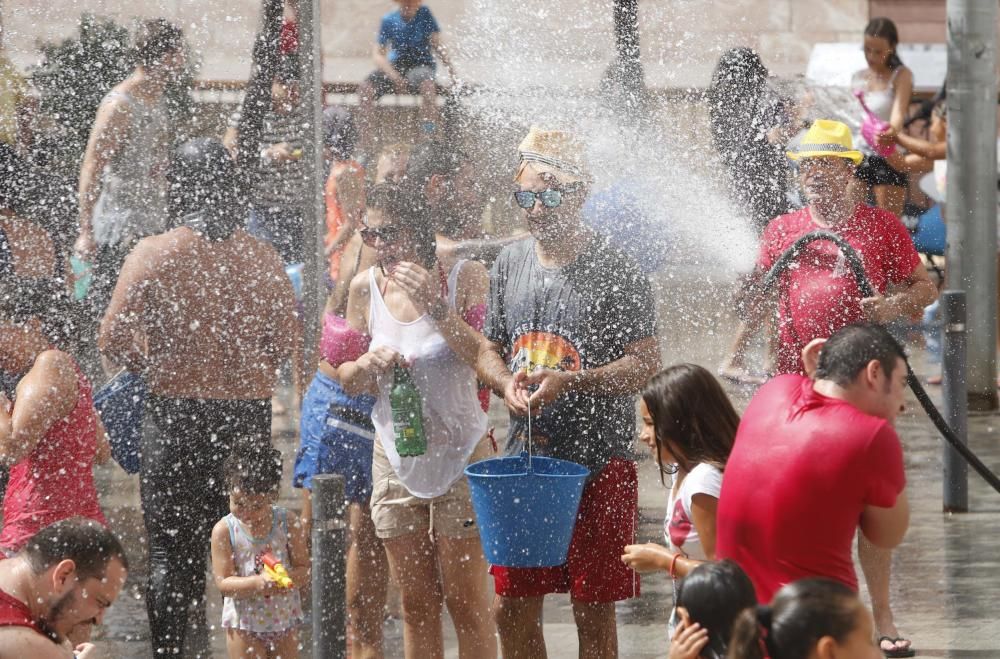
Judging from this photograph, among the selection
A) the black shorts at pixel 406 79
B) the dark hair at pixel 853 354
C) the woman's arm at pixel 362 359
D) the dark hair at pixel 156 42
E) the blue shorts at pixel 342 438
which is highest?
the dark hair at pixel 156 42

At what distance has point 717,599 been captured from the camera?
3533 mm

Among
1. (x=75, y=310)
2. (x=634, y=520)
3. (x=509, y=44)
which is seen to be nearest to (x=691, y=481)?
(x=634, y=520)

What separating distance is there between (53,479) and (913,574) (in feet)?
11.9

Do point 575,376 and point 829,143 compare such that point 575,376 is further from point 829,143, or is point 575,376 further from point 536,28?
point 536,28

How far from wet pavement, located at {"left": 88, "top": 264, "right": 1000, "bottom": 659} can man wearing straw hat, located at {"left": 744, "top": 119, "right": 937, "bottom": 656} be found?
44 centimetres

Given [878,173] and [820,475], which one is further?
[878,173]

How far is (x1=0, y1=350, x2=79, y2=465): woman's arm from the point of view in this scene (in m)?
5.44

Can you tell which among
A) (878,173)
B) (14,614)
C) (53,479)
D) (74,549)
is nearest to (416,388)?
(53,479)

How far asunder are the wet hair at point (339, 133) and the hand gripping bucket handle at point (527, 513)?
5.77m

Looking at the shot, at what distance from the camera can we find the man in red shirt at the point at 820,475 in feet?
13.2

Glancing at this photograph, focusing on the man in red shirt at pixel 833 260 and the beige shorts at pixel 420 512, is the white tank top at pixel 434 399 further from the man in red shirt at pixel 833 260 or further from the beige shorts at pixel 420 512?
the man in red shirt at pixel 833 260

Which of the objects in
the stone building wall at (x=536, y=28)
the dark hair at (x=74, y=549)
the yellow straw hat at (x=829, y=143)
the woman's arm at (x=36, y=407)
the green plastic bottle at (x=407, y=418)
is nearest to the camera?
the dark hair at (x=74, y=549)

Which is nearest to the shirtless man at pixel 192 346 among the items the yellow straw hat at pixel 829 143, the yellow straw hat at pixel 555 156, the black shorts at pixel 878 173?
the yellow straw hat at pixel 555 156

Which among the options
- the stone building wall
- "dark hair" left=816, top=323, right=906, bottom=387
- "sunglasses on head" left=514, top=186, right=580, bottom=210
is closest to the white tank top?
"sunglasses on head" left=514, top=186, right=580, bottom=210
